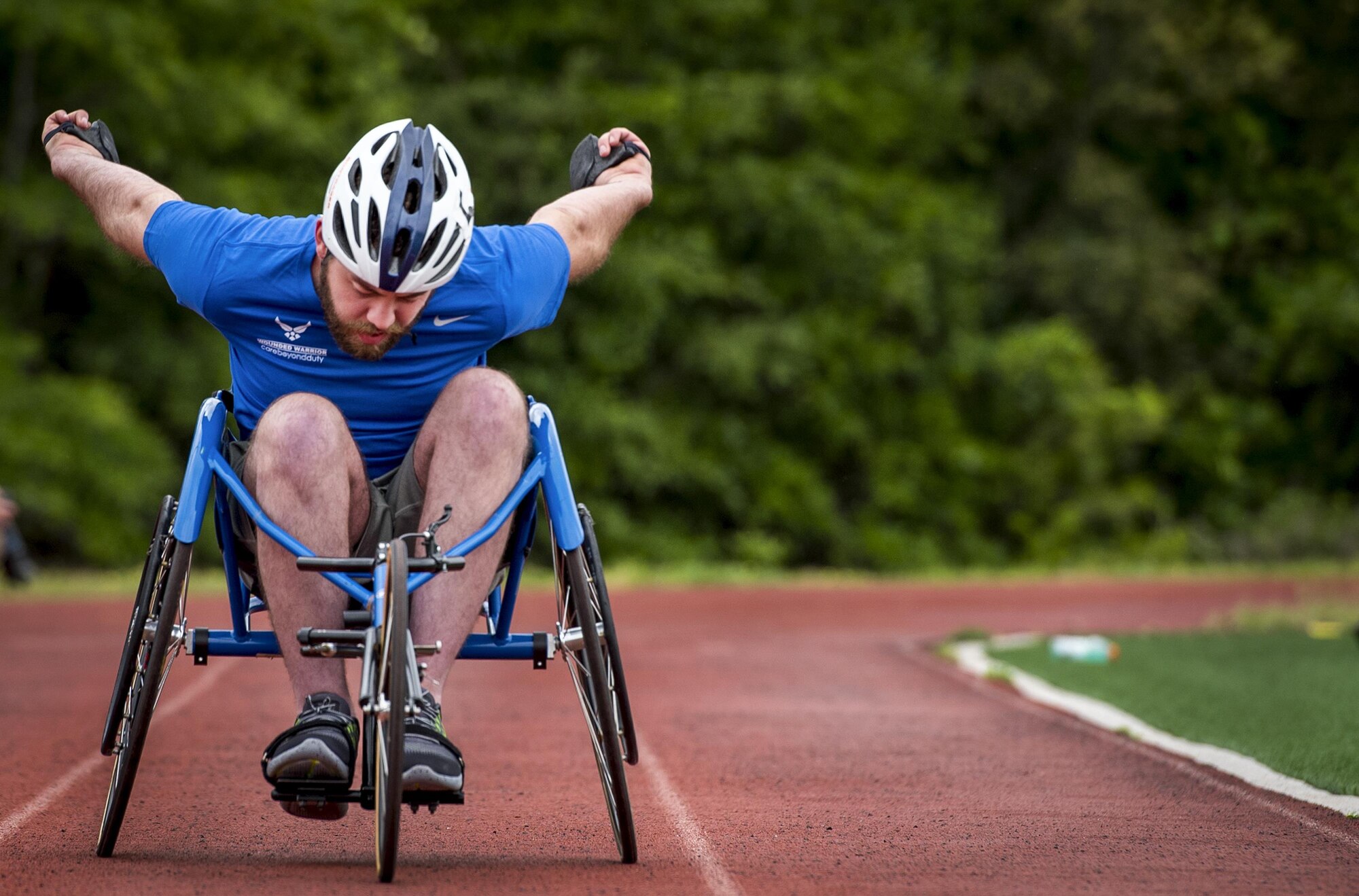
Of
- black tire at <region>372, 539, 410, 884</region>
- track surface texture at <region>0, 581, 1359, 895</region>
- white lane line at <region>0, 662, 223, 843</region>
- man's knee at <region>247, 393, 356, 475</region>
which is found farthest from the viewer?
white lane line at <region>0, 662, 223, 843</region>

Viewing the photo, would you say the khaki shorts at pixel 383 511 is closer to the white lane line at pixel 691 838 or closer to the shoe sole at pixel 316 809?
the shoe sole at pixel 316 809

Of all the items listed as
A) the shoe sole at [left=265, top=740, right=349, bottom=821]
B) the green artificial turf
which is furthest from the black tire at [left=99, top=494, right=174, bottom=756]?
the green artificial turf

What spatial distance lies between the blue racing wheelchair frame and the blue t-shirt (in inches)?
7.8

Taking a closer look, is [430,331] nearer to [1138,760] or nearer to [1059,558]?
[1138,760]

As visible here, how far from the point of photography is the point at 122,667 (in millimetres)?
4078

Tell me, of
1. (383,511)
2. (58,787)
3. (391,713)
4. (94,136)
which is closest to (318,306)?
(383,511)

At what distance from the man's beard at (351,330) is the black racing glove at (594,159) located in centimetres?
75

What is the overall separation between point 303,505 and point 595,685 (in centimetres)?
78

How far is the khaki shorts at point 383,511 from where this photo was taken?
405cm

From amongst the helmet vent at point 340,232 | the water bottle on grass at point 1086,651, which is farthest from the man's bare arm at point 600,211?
the water bottle on grass at point 1086,651

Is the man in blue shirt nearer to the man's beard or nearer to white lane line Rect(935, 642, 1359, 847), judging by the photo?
the man's beard

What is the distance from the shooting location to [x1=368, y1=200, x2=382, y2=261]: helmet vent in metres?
3.72

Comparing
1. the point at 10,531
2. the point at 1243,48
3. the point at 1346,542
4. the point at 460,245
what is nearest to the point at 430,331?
the point at 460,245

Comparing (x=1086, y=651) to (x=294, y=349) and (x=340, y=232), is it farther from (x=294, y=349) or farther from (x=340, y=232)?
(x=340, y=232)
